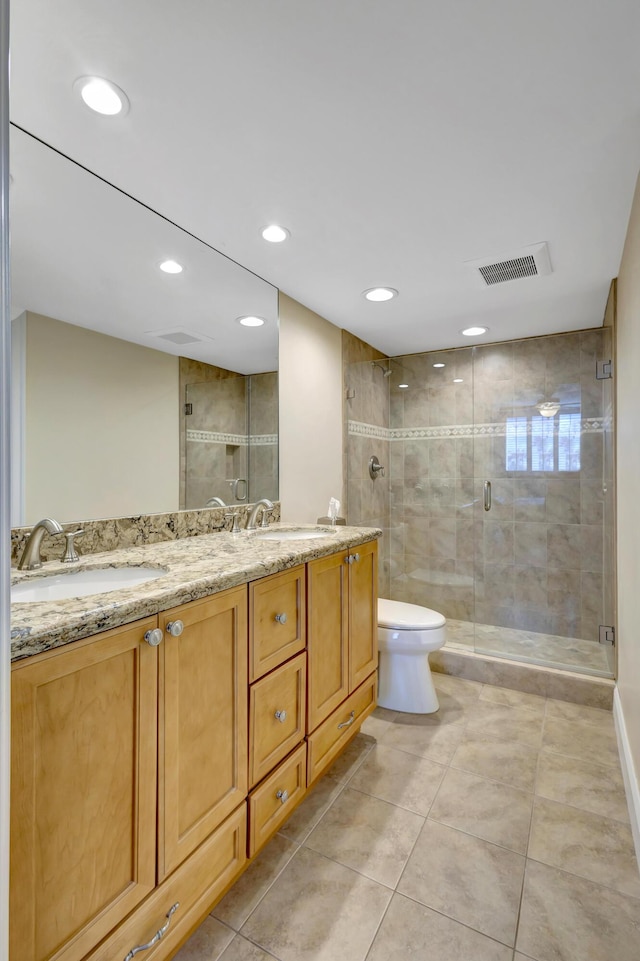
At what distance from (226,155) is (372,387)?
7.10 feet

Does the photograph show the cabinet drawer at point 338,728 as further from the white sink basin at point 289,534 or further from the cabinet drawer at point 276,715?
the white sink basin at point 289,534

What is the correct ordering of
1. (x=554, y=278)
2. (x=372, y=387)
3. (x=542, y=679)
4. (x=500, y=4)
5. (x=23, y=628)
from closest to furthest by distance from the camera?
(x=23, y=628), (x=500, y=4), (x=554, y=278), (x=542, y=679), (x=372, y=387)

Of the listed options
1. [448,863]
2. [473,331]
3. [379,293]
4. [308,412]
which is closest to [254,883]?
[448,863]

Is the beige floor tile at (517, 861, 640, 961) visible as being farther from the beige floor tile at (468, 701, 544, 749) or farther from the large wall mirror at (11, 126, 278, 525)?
the large wall mirror at (11, 126, 278, 525)

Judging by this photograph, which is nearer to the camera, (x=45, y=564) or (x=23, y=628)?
(x=23, y=628)

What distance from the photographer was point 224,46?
1.04 m

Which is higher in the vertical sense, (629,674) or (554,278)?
(554,278)

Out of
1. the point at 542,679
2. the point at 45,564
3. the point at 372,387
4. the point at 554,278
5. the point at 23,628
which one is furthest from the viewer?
the point at 372,387

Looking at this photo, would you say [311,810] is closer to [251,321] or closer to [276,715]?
[276,715]

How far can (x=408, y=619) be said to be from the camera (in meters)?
2.35

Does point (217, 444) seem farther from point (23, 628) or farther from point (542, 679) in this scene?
point (542, 679)

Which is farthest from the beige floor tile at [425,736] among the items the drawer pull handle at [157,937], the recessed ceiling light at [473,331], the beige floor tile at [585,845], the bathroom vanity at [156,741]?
the recessed ceiling light at [473,331]

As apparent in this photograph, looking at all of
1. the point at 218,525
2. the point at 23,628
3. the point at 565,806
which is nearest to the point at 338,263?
the point at 218,525

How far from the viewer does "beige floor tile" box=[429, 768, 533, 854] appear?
157cm
